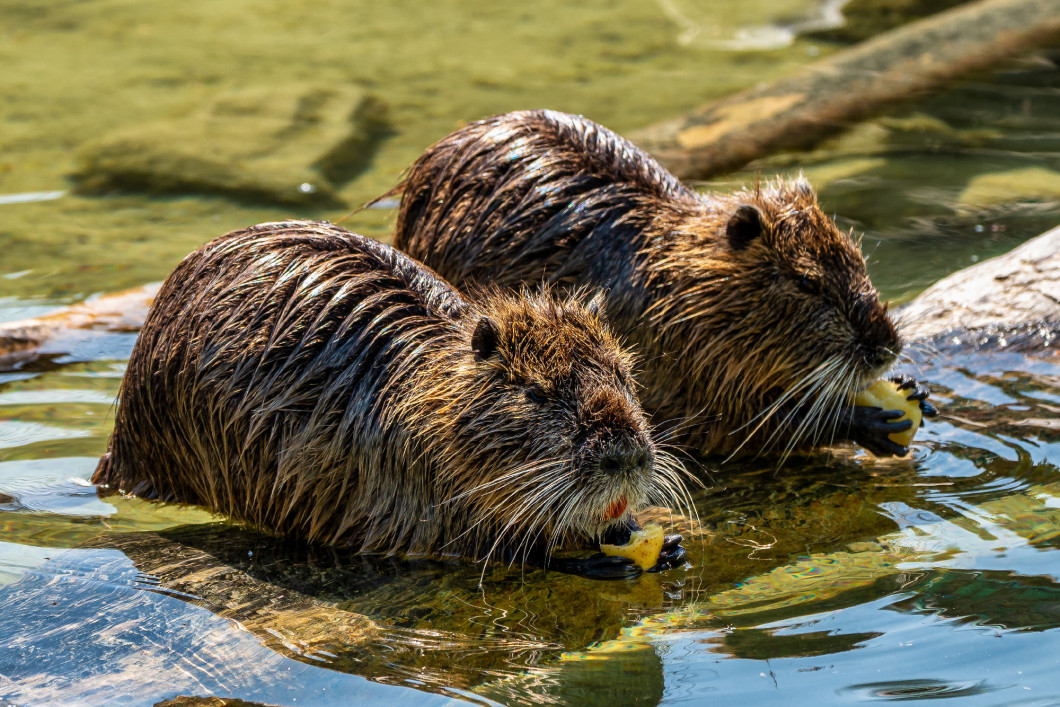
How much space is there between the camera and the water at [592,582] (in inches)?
117

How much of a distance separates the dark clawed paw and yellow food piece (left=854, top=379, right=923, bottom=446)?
1227mm

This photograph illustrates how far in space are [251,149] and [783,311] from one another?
15.2 ft

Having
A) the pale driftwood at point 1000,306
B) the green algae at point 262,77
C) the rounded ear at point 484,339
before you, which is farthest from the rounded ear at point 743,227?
the green algae at point 262,77

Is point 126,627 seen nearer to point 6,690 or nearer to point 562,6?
point 6,690

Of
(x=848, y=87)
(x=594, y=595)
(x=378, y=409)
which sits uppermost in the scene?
(x=848, y=87)

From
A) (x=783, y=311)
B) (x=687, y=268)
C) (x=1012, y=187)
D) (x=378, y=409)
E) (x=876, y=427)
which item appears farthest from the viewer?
A: (x=1012, y=187)

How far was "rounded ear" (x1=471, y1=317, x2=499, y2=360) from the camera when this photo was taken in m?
3.62

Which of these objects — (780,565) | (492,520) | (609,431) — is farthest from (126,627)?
(780,565)

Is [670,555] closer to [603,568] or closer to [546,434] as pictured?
[603,568]

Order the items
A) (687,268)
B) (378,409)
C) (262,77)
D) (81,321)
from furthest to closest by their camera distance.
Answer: (262,77) < (81,321) < (687,268) < (378,409)

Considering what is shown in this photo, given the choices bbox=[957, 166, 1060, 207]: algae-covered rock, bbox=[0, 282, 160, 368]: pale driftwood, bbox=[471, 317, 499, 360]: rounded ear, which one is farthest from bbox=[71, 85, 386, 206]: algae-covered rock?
bbox=[471, 317, 499, 360]: rounded ear

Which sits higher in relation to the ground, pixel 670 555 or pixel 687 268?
pixel 687 268

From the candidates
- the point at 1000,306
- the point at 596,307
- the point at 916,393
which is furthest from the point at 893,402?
the point at 596,307

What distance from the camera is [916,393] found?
4.39m
